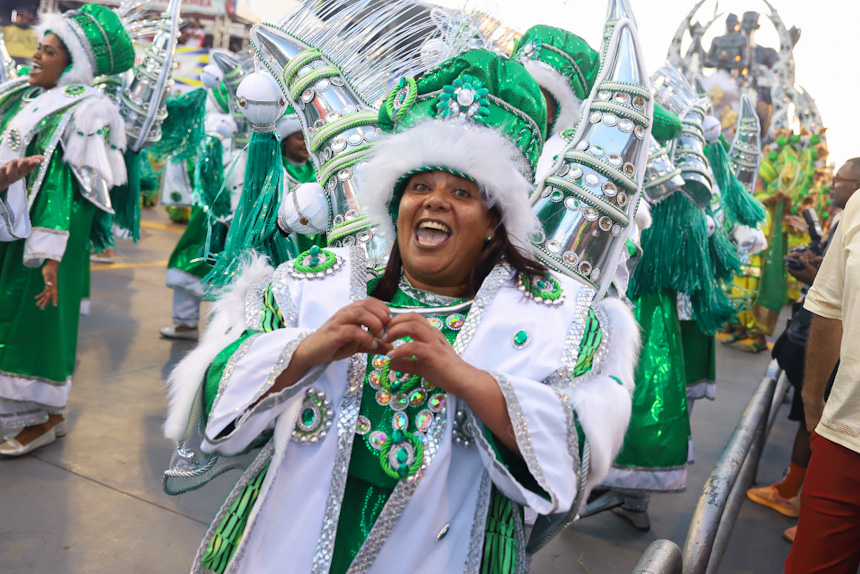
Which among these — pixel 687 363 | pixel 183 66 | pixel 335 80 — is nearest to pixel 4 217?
pixel 335 80

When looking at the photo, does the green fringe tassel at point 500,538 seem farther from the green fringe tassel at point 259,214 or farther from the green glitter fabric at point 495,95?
the green fringe tassel at point 259,214

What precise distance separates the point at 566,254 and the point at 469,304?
0.50 meters

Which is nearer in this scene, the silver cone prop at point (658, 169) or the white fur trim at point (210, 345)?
the white fur trim at point (210, 345)

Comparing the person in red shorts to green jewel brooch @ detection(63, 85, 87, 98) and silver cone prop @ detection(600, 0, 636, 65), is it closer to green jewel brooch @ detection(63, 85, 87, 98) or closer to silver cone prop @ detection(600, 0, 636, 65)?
silver cone prop @ detection(600, 0, 636, 65)

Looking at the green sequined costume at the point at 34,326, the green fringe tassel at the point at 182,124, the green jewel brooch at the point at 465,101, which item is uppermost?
the green jewel brooch at the point at 465,101

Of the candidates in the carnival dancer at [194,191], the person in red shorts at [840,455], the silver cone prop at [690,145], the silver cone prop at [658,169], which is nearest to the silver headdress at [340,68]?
the silver cone prop at [658,169]

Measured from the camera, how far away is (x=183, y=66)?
15.2 metres

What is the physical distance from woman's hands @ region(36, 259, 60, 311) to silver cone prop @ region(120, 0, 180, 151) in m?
1.17

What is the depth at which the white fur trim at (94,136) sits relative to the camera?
3.82 meters

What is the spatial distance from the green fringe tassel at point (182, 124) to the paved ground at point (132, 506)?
1594 mm

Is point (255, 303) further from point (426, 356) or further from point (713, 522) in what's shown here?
point (713, 522)

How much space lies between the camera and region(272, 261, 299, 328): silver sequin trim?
5.39ft

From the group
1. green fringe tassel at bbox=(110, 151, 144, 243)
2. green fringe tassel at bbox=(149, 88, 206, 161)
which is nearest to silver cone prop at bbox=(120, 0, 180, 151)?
green fringe tassel at bbox=(110, 151, 144, 243)

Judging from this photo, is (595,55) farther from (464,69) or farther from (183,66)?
(183,66)
